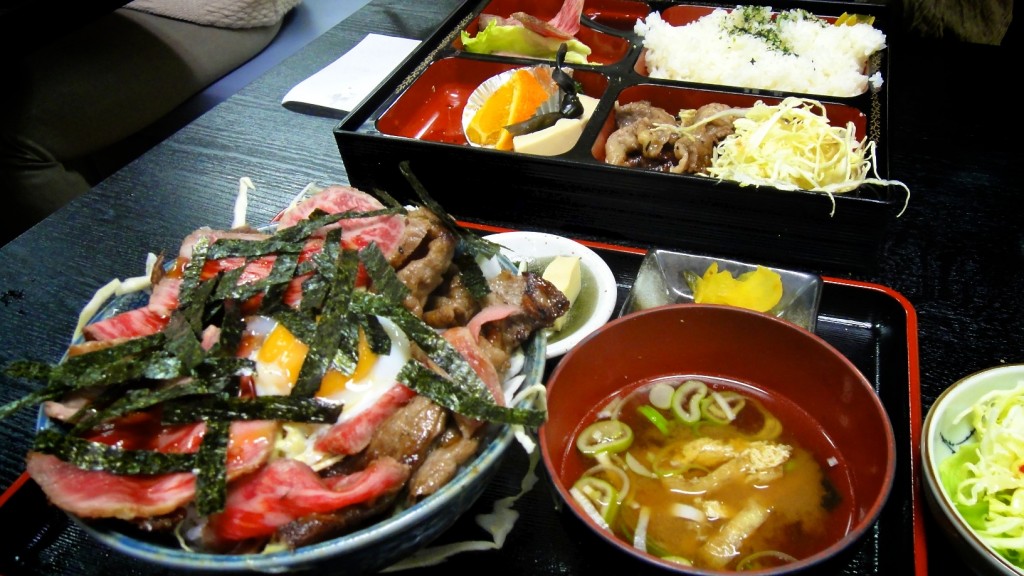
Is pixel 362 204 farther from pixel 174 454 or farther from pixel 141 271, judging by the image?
pixel 141 271

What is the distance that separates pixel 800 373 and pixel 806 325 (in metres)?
0.29

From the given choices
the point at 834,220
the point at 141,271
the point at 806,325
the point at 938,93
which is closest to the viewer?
the point at 806,325

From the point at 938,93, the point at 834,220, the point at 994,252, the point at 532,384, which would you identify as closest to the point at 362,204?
the point at 532,384

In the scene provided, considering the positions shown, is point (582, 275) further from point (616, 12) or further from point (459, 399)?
point (616, 12)

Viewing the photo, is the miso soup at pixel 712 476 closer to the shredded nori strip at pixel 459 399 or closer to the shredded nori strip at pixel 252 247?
the shredded nori strip at pixel 459 399

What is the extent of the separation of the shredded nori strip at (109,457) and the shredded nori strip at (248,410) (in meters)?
0.07

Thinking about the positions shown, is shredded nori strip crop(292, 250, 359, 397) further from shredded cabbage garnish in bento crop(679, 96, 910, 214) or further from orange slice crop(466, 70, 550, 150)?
orange slice crop(466, 70, 550, 150)

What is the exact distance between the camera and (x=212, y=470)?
1028 millimetres

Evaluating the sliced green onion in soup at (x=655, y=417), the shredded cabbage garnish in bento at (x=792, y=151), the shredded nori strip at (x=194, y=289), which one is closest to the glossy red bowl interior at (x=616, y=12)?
the shredded cabbage garnish in bento at (x=792, y=151)

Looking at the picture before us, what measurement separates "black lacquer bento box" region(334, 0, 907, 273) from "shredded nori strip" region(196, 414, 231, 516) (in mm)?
1100

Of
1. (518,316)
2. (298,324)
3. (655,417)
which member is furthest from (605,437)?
(298,324)

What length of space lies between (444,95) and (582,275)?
4.47 ft

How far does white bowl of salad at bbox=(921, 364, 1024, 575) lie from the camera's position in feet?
3.83

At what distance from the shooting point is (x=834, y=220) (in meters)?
1.89
